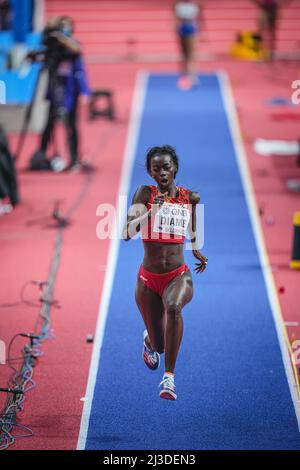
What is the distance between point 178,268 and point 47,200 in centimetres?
623

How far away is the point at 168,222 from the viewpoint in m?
6.43

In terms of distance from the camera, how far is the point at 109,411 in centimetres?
673

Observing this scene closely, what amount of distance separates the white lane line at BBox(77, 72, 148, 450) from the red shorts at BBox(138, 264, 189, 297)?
1086 mm

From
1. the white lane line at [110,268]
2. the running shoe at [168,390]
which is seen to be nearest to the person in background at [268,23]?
the white lane line at [110,268]

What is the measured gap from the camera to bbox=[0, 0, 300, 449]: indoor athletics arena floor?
21.5ft

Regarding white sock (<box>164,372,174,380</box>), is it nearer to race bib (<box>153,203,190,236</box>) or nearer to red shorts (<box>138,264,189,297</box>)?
red shorts (<box>138,264,189,297</box>)

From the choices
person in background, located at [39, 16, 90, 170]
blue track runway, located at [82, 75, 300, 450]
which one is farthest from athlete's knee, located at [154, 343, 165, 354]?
person in background, located at [39, 16, 90, 170]

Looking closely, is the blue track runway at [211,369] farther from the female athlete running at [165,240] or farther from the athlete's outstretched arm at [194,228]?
the athlete's outstretched arm at [194,228]

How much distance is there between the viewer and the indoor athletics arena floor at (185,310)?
21.5ft

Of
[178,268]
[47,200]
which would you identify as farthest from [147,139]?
[178,268]

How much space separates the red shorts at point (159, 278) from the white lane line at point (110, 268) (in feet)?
3.56

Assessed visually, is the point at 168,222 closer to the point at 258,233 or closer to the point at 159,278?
the point at 159,278

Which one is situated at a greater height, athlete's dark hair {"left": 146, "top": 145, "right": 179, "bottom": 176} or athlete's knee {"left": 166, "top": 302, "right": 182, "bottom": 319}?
athlete's dark hair {"left": 146, "top": 145, "right": 179, "bottom": 176}

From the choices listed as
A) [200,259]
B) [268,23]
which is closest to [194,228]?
[200,259]
